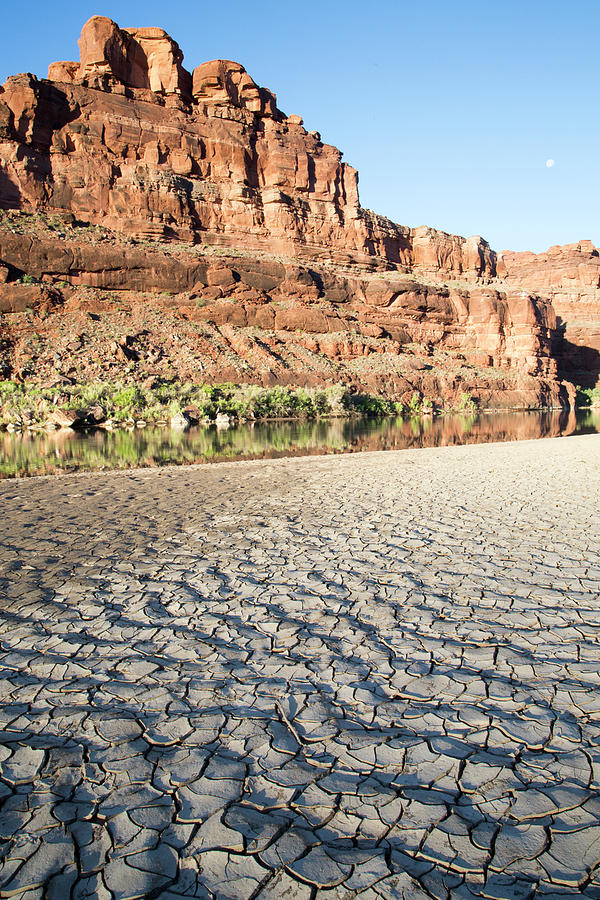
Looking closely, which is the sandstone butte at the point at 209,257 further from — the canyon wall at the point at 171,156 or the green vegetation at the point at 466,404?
the green vegetation at the point at 466,404

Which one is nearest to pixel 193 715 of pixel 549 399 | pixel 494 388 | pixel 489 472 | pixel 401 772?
pixel 401 772

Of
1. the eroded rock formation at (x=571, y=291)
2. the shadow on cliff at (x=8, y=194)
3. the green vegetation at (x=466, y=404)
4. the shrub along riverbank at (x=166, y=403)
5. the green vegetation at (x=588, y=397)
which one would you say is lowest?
the green vegetation at (x=588, y=397)

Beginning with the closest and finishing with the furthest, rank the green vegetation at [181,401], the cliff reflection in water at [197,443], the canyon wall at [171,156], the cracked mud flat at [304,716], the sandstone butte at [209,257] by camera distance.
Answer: the cracked mud flat at [304,716] < the cliff reflection in water at [197,443] < the green vegetation at [181,401] < the sandstone butte at [209,257] < the canyon wall at [171,156]

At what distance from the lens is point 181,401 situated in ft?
110

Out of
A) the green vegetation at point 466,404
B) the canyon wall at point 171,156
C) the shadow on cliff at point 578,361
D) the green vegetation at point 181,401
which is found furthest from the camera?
the shadow on cliff at point 578,361

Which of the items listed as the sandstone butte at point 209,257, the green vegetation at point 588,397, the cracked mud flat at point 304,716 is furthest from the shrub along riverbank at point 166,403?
the green vegetation at point 588,397

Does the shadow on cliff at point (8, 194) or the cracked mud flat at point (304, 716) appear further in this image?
the shadow on cliff at point (8, 194)

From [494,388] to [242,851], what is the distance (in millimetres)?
54548

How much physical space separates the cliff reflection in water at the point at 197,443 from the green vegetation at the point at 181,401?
11.9ft

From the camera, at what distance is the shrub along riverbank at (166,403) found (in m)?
29.0

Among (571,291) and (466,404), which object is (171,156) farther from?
(571,291)

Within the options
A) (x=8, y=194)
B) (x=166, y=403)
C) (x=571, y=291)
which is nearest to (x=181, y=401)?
(x=166, y=403)

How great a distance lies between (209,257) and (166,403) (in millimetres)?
19964

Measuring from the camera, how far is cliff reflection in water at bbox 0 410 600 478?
1552cm
